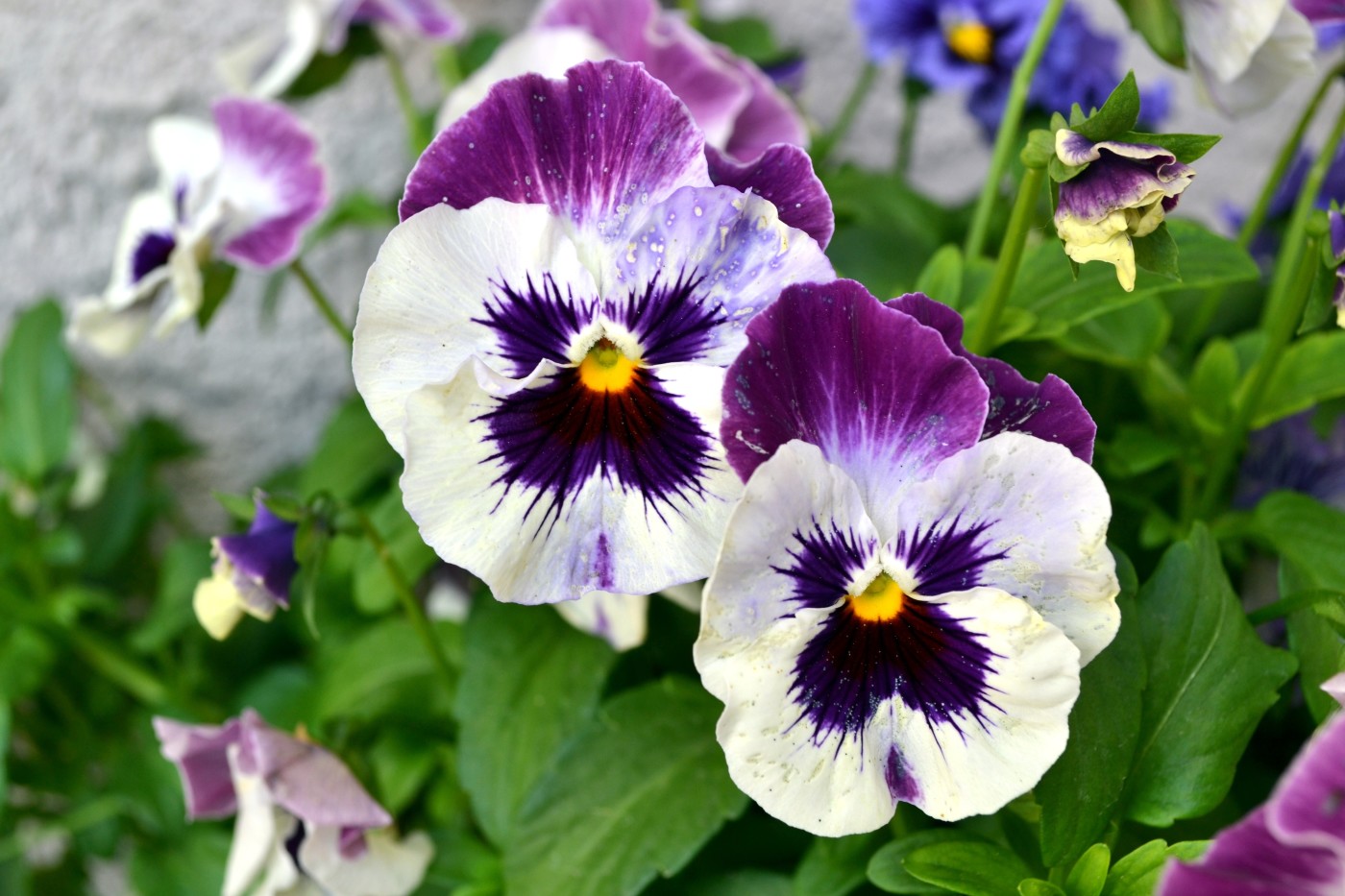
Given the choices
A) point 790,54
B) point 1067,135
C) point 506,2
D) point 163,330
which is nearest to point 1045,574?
point 1067,135

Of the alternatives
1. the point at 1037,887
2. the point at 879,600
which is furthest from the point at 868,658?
the point at 1037,887

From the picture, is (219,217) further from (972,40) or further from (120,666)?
(972,40)

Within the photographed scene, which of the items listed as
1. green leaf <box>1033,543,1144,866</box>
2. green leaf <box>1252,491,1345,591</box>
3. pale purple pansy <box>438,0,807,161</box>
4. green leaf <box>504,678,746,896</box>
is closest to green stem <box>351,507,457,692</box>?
green leaf <box>504,678,746,896</box>

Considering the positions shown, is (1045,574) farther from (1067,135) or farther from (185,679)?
(185,679)

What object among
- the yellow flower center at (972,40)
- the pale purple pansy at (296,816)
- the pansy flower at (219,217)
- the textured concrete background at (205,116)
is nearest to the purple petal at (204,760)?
the pale purple pansy at (296,816)

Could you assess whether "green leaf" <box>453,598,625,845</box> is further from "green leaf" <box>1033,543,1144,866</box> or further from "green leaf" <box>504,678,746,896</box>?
"green leaf" <box>1033,543,1144,866</box>
